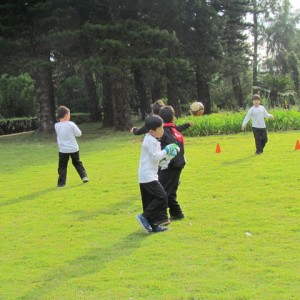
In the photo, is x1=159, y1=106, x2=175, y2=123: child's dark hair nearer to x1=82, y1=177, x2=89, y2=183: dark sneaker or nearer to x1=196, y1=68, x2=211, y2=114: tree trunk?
x1=82, y1=177, x2=89, y2=183: dark sneaker

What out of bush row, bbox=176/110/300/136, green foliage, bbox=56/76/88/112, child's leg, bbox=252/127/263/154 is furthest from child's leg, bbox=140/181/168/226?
green foliage, bbox=56/76/88/112

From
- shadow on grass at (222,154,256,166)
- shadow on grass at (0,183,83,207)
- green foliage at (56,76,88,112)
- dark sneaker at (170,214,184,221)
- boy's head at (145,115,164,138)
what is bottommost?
shadow on grass at (222,154,256,166)

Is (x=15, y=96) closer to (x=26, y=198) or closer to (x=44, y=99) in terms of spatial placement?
(x=44, y=99)

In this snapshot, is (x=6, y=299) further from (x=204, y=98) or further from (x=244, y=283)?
(x=204, y=98)

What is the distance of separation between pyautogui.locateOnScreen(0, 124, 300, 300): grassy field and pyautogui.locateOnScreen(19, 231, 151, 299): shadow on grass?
0.01 meters

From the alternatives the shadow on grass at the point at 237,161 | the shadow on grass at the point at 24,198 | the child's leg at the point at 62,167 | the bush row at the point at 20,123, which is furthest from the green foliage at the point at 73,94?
the shadow on grass at the point at 24,198

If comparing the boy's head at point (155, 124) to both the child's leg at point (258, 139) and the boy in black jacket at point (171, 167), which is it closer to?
the boy in black jacket at point (171, 167)

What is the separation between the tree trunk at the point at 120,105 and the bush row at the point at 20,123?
36.0 feet

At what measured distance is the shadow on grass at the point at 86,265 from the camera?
4.94 m

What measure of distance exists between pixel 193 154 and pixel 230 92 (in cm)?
3793

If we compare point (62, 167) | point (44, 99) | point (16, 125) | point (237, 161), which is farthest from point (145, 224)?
point (16, 125)

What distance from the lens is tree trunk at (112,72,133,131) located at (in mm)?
27234

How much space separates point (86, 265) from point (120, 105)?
22.2 m

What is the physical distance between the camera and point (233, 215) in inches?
291
